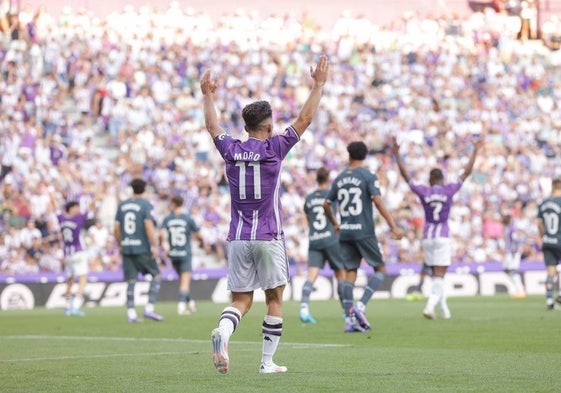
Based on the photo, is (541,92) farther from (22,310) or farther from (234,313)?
(234,313)

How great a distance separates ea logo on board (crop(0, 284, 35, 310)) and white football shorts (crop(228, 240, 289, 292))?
1889cm

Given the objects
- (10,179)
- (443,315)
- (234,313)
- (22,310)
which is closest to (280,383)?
(234,313)

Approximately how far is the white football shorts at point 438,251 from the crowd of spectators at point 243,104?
12483 millimetres

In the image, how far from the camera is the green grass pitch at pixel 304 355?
10102mm

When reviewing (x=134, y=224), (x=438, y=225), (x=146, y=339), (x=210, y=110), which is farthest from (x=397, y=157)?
(x=210, y=110)

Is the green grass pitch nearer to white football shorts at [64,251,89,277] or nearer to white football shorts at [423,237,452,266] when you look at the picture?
white football shorts at [423,237,452,266]

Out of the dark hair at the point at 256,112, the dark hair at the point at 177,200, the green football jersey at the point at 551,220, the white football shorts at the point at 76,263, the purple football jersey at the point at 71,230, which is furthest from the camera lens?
the white football shorts at the point at 76,263

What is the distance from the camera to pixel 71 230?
2558 cm

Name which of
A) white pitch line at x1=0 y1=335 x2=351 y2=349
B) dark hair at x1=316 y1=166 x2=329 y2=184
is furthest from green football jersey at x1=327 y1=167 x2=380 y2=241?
white pitch line at x1=0 y1=335 x2=351 y2=349

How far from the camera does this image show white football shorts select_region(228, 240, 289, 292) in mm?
10750

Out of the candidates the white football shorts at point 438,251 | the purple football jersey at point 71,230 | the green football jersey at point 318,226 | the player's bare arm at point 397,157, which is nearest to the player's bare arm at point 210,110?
the player's bare arm at point 397,157

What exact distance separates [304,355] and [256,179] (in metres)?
2.89

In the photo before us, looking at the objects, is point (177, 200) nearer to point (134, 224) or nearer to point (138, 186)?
point (134, 224)

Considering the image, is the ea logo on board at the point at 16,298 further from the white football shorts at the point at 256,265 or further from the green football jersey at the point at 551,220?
the white football shorts at the point at 256,265
